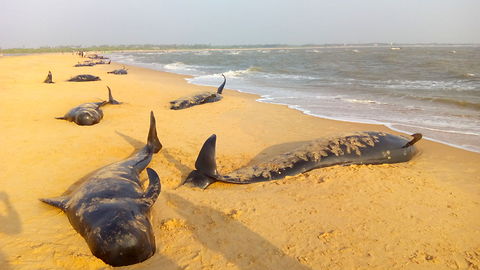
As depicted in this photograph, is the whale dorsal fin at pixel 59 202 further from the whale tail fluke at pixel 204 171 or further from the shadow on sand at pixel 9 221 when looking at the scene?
the whale tail fluke at pixel 204 171

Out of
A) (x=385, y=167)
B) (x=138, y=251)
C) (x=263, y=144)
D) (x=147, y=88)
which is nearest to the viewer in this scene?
(x=138, y=251)

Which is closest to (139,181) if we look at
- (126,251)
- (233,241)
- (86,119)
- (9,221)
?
(9,221)

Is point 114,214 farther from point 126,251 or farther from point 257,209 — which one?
point 257,209

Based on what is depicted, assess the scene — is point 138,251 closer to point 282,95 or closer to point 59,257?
point 59,257

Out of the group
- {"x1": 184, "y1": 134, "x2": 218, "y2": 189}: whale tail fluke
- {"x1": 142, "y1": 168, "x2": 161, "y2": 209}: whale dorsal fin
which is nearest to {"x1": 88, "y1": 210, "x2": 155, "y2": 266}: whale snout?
{"x1": 142, "y1": 168, "x2": 161, "y2": 209}: whale dorsal fin

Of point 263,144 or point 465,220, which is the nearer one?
point 465,220

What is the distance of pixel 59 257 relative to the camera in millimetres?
3432

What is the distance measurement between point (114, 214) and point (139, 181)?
1.41 m

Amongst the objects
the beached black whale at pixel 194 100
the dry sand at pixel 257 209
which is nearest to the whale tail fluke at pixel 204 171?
the dry sand at pixel 257 209

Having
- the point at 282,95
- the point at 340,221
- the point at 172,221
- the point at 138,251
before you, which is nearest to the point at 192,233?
the point at 172,221

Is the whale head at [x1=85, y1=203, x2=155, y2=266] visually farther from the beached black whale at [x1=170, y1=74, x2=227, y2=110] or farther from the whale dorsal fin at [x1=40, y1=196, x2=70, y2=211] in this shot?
the beached black whale at [x1=170, y1=74, x2=227, y2=110]

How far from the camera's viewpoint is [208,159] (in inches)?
204

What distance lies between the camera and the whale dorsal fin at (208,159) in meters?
5.08

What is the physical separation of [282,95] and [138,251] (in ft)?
40.6
